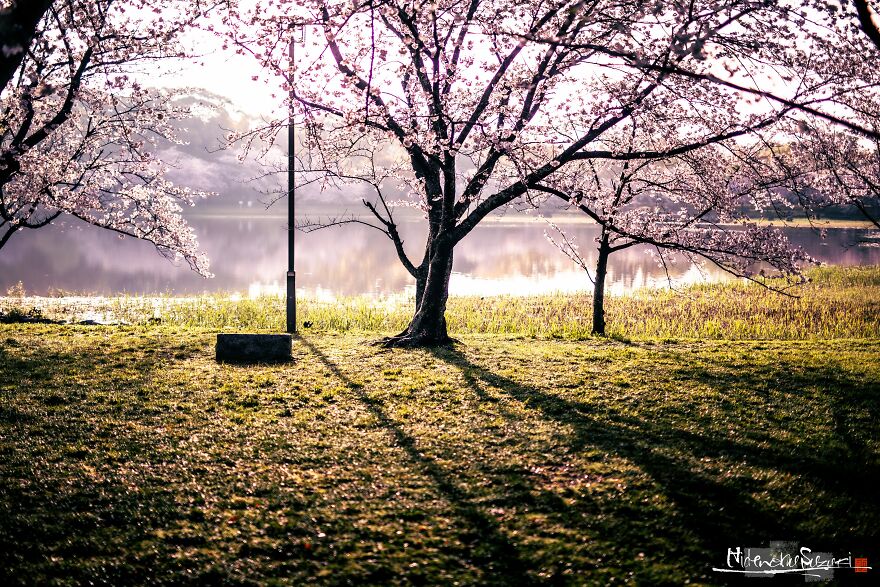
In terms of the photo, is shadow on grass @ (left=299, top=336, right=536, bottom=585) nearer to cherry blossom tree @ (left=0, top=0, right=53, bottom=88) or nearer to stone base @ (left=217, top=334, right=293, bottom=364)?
stone base @ (left=217, top=334, right=293, bottom=364)

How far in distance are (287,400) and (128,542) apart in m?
4.21

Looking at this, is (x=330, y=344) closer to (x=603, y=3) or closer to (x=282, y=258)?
(x=603, y=3)

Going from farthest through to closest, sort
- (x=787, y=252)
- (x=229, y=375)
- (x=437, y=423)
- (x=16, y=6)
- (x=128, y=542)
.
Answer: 1. (x=787, y=252)
2. (x=229, y=375)
3. (x=437, y=423)
4. (x=128, y=542)
5. (x=16, y=6)

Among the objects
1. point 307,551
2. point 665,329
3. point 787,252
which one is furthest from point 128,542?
point 665,329

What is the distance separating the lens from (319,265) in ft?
137

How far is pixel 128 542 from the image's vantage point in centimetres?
511

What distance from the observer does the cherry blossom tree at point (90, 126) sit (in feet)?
42.9

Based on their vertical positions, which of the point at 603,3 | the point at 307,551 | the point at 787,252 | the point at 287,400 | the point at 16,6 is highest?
the point at 603,3

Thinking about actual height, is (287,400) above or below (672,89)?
below

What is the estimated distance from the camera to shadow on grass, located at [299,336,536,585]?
15.6 feet

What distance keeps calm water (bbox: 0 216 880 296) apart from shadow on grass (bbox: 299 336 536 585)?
70.9ft

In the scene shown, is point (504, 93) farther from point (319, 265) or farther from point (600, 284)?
point (319, 265)

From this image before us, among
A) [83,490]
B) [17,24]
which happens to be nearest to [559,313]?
[83,490]

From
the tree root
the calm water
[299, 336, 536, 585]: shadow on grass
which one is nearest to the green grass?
[299, 336, 536, 585]: shadow on grass
